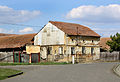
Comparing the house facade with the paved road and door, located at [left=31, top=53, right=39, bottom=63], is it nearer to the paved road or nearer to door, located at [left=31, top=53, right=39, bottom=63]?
door, located at [left=31, top=53, right=39, bottom=63]

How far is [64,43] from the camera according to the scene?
42562mm

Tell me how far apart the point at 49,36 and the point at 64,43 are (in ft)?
14.6

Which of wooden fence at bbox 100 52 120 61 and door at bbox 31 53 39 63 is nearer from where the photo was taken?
door at bbox 31 53 39 63

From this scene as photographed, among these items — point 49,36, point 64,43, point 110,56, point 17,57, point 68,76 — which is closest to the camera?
point 68,76

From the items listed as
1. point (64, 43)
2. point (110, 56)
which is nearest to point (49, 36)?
point (64, 43)

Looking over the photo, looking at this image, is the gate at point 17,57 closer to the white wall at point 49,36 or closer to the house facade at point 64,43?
the house facade at point 64,43

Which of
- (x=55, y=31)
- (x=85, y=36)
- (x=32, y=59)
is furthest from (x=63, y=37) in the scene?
(x=32, y=59)

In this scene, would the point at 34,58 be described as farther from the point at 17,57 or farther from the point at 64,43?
the point at 64,43

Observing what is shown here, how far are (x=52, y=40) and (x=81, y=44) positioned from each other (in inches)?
240

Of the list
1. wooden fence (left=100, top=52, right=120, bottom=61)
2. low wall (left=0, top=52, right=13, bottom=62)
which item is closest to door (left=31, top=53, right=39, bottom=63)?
low wall (left=0, top=52, right=13, bottom=62)

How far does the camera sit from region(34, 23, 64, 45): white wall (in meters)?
43.4

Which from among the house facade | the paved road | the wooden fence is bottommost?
the wooden fence

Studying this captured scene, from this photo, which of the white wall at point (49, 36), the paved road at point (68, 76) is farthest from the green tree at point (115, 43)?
the paved road at point (68, 76)

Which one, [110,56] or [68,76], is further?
[110,56]
